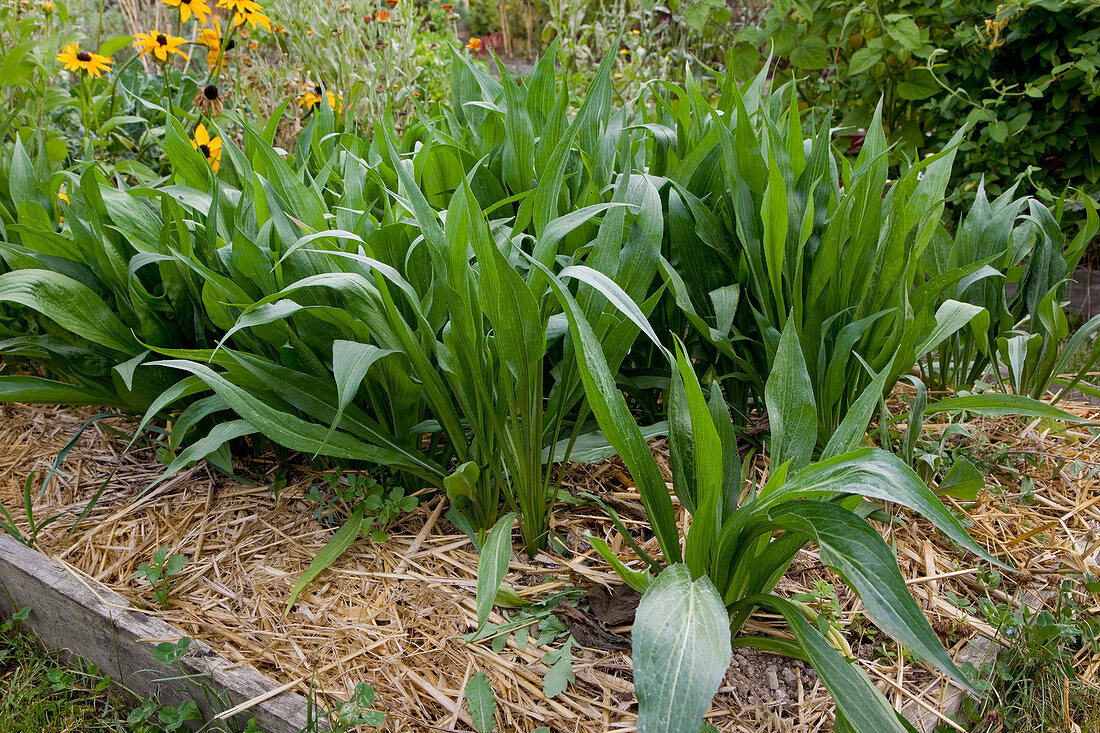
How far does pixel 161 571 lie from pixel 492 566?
68 centimetres

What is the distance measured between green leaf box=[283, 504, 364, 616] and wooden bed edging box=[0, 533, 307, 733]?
140mm

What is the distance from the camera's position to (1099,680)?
4.38ft

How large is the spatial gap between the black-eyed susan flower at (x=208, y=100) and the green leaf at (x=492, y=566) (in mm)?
2157

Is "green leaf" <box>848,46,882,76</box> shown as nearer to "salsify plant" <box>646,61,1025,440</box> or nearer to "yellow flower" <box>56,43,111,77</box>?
"salsify plant" <box>646,61,1025,440</box>

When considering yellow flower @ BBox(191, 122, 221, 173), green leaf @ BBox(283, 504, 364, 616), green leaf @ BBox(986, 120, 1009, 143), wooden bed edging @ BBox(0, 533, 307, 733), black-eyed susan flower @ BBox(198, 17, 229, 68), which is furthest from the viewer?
green leaf @ BBox(986, 120, 1009, 143)

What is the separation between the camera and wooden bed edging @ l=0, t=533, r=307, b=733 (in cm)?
123

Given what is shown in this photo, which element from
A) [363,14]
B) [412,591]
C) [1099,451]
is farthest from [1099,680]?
[363,14]

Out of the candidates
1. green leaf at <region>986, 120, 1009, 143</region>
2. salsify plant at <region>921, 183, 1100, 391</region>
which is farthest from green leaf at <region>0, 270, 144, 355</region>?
green leaf at <region>986, 120, 1009, 143</region>

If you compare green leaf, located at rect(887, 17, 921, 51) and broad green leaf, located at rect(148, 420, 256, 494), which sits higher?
green leaf, located at rect(887, 17, 921, 51)

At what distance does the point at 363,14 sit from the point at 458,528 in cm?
321

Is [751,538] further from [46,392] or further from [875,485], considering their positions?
[46,392]

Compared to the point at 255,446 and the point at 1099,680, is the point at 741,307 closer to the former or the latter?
the point at 1099,680

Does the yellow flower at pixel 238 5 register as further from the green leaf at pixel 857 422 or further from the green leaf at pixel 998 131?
the green leaf at pixel 998 131

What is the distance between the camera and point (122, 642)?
1390mm
